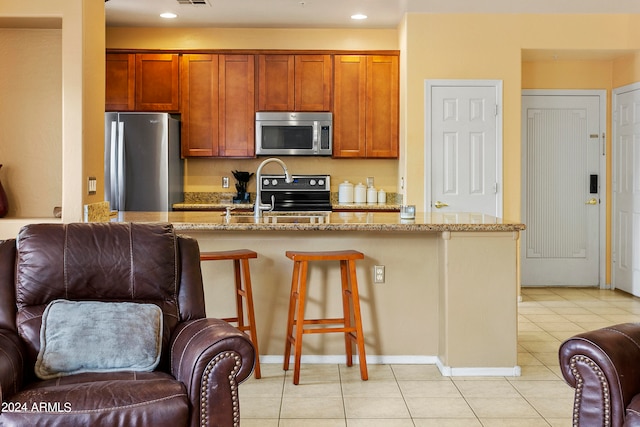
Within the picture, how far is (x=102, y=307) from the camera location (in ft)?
8.72

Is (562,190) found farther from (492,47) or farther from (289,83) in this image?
(289,83)

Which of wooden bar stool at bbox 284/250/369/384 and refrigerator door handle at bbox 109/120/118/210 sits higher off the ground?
refrigerator door handle at bbox 109/120/118/210

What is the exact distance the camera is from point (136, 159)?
21.0 ft

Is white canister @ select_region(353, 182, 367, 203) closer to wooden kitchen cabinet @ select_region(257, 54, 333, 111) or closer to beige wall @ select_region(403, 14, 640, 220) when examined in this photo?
beige wall @ select_region(403, 14, 640, 220)

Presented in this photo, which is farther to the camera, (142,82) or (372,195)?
(372,195)

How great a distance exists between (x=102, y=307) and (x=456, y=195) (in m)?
4.30

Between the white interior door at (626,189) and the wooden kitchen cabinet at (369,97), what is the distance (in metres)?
2.24

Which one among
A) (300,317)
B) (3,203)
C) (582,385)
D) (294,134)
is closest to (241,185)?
(294,134)

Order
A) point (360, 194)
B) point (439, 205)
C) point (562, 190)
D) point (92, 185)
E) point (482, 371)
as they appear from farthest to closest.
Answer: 1. point (562, 190)
2. point (360, 194)
3. point (439, 205)
4. point (92, 185)
5. point (482, 371)

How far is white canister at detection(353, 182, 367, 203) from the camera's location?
23.0ft

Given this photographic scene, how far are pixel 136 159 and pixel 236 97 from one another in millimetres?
1128

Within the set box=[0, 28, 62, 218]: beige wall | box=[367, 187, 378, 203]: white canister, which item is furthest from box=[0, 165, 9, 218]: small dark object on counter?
box=[367, 187, 378, 203]: white canister

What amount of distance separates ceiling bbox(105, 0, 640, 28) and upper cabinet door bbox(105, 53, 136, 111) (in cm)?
36

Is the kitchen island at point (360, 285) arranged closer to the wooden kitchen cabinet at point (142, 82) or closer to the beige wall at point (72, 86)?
the beige wall at point (72, 86)
